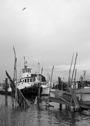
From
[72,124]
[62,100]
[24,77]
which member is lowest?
[72,124]

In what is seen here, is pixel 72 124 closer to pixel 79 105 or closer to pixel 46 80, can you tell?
pixel 79 105

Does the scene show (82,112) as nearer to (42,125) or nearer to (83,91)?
(83,91)

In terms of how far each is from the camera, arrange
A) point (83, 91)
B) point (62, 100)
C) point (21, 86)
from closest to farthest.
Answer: point (62, 100) → point (83, 91) → point (21, 86)

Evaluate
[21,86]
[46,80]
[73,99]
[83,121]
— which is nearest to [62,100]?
[73,99]

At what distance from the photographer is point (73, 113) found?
22781mm

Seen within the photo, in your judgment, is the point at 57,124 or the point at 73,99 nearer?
the point at 57,124

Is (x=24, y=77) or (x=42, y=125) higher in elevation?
(x=24, y=77)

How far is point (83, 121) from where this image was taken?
779 inches

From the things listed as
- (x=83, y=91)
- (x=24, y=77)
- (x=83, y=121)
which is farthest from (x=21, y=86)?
(x=83, y=121)

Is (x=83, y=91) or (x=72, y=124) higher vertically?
(x=83, y=91)

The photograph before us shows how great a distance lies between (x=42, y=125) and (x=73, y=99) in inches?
222

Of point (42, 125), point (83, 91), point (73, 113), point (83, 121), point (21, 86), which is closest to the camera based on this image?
point (42, 125)

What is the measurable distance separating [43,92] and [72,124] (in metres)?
33.6

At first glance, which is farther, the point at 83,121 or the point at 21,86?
the point at 21,86
